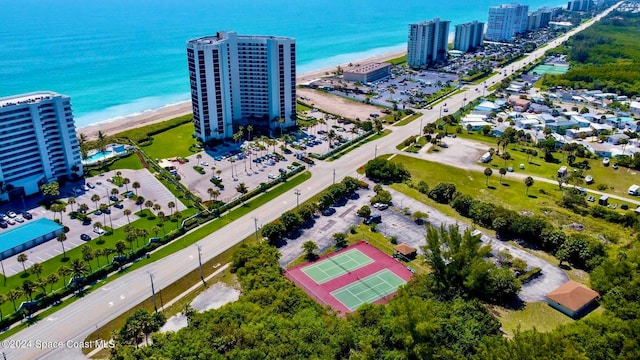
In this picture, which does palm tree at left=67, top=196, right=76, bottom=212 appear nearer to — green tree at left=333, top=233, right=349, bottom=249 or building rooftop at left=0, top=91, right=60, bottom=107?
building rooftop at left=0, top=91, right=60, bottom=107

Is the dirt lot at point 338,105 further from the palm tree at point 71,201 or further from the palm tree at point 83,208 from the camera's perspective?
the palm tree at point 71,201

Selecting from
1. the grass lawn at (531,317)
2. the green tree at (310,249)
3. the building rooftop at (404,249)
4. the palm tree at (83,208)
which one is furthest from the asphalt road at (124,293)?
the grass lawn at (531,317)

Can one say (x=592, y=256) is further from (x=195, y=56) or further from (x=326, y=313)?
(x=195, y=56)

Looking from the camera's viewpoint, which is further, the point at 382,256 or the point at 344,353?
the point at 382,256

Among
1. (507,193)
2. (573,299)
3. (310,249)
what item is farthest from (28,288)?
(507,193)

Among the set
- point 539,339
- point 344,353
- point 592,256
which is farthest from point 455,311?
point 592,256
